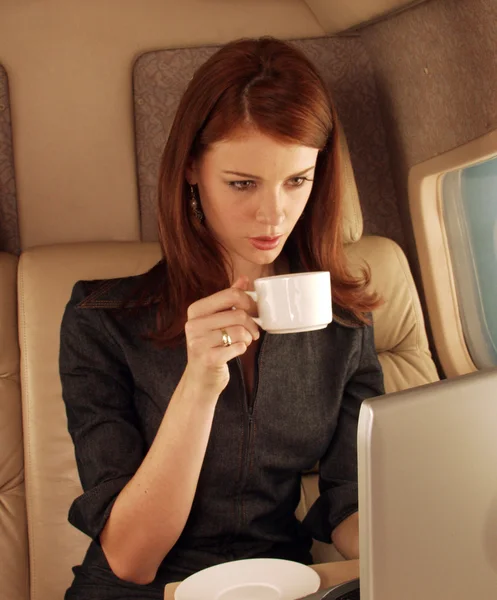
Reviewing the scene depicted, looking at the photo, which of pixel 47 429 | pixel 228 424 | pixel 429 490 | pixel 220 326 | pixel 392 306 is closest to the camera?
pixel 429 490

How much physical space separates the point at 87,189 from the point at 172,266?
460 mm

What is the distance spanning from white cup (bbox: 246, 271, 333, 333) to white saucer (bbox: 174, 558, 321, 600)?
0.92 ft

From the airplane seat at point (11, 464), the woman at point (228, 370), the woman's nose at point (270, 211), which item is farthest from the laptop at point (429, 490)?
the airplane seat at point (11, 464)

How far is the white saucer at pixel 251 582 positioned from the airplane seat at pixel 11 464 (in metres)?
0.76

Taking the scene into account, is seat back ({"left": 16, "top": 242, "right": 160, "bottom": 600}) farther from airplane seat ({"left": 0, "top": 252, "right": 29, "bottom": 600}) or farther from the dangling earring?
the dangling earring

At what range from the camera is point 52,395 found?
1.58m

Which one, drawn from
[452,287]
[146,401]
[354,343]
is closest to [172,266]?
[146,401]

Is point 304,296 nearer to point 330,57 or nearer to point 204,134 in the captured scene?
point 204,134

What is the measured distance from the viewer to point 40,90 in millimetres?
1752

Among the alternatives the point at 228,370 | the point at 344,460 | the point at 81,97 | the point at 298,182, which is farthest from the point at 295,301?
the point at 81,97

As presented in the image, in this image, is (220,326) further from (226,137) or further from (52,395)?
(52,395)

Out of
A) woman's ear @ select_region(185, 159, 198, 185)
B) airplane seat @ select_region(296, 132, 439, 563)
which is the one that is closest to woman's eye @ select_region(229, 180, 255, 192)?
woman's ear @ select_region(185, 159, 198, 185)

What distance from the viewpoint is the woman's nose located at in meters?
1.28

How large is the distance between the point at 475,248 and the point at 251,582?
1.08m
